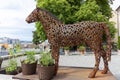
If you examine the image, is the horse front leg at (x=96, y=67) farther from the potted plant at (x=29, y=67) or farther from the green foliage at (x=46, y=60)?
the potted plant at (x=29, y=67)

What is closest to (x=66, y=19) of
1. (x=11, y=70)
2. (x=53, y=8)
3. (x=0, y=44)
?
(x=53, y=8)

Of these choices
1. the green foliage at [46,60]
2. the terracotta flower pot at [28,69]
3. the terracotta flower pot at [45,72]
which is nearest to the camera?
→ the terracotta flower pot at [45,72]

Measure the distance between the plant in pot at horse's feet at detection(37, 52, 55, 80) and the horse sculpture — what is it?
0.84ft

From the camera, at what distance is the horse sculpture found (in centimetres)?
467

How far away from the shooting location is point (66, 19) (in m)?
15.5

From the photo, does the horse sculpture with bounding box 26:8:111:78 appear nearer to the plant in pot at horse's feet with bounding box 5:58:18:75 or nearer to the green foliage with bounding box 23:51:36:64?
the green foliage with bounding box 23:51:36:64

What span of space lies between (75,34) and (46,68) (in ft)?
3.27

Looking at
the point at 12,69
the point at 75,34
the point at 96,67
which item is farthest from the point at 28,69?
the point at 96,67

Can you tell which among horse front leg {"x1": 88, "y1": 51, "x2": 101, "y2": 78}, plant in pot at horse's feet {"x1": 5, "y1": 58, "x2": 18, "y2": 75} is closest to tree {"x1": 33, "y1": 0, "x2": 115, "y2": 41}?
plant in pot at horse's feet {"x1": 5, "y1": 58, "x2": 18, "y2": 75}

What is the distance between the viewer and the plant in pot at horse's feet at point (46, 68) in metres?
4.56

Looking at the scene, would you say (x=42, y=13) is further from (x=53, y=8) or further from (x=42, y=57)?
(x=53, y=8)

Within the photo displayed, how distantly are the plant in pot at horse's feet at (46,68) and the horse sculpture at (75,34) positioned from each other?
257 millimetres

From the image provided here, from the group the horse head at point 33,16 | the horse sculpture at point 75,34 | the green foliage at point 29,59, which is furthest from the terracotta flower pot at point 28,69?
the horse head at point 33,16

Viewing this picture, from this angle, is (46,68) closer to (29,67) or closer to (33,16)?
(29,67)
